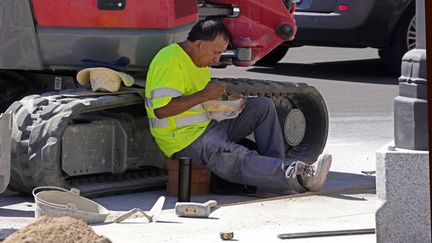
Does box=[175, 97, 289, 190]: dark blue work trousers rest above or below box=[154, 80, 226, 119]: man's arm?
below

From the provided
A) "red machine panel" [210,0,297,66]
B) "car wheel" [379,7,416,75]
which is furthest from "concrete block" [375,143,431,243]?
"car wheel" [379,7,416,75]

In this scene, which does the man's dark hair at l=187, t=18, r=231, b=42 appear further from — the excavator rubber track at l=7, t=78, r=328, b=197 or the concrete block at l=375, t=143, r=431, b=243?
the concrete block at l=375, t=143, r=431, b=243

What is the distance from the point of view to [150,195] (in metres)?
8.39

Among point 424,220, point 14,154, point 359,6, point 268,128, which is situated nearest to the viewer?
point 424,220

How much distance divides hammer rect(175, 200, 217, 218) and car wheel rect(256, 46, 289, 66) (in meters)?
8.33

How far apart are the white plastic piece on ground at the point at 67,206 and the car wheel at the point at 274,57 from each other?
844 cm

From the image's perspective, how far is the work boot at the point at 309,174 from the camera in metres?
8.12

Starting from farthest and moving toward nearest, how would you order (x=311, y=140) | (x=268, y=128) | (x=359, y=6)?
(x=359, y=6) < (x=311, y=140) < (x=268, y=128)

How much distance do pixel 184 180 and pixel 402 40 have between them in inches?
283

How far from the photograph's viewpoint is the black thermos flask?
8.05 meters

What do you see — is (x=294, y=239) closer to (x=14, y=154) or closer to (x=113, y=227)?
(x=113, y=227)

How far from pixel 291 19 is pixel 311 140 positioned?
0.92m

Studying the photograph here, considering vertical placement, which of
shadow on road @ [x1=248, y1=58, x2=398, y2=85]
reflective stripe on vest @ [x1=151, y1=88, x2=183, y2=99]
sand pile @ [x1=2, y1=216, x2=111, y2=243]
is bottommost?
shadow on road @ [x1=248, y1=58, x2=398, y2=85]

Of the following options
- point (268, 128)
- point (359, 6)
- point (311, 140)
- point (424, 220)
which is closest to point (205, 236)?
point (424, 220)
